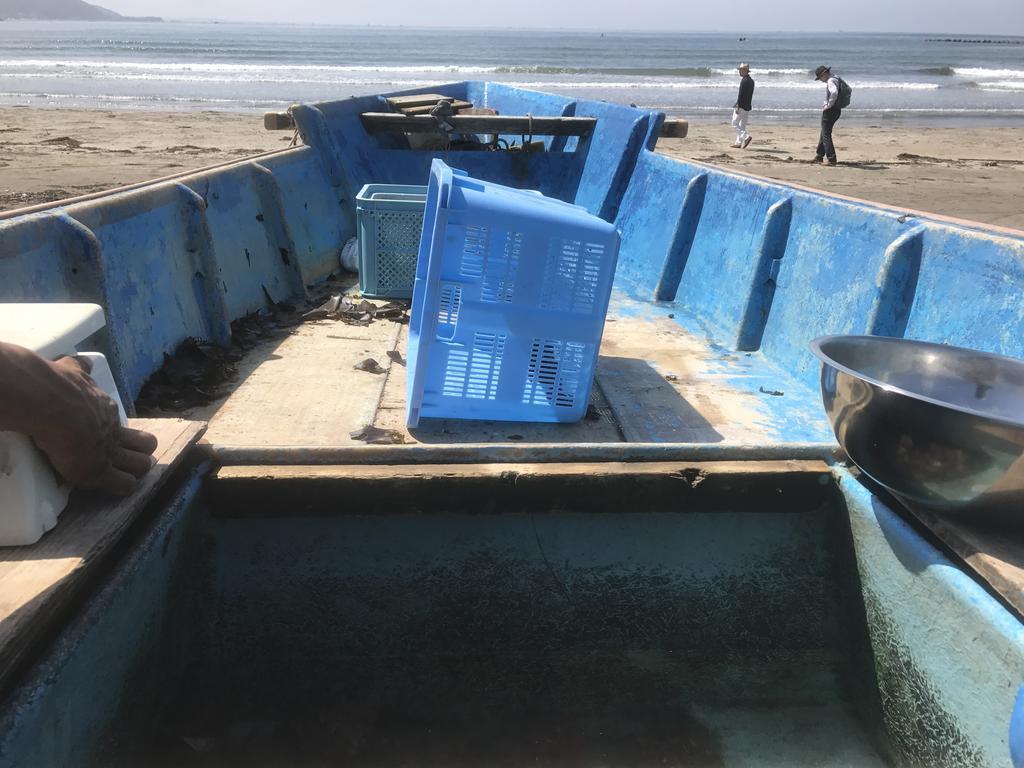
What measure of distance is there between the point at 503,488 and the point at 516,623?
0.40 metres

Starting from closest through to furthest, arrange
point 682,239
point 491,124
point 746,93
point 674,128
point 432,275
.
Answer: point 432,275 < point 682,239 < point 674,128 < point 491,124 < point 746,93

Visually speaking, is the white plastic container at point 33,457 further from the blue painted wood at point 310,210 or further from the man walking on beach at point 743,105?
the man walking on beach at point 743,105

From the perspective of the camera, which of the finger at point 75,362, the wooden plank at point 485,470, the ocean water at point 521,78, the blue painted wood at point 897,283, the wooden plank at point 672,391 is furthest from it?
the ocean water at point 521,78

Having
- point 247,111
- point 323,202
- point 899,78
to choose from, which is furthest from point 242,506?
point 899,78

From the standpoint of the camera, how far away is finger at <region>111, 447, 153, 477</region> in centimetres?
161

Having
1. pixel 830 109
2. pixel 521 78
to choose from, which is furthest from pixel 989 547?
pixel 521 78

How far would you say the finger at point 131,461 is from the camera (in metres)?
1.61

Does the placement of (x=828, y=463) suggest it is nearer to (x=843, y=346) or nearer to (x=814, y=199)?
(x=843, y=346)

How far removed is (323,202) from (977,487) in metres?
5.38

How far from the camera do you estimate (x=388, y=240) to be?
4871 millimetres

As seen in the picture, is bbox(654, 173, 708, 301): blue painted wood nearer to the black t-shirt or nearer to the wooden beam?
the wooden beam

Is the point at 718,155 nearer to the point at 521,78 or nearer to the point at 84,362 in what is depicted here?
the point at 84,362

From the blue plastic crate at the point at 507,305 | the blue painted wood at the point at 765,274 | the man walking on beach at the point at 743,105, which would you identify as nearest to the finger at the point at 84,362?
the blue plastic crate at the point at 507,305

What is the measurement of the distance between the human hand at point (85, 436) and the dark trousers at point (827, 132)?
14.5 metres
